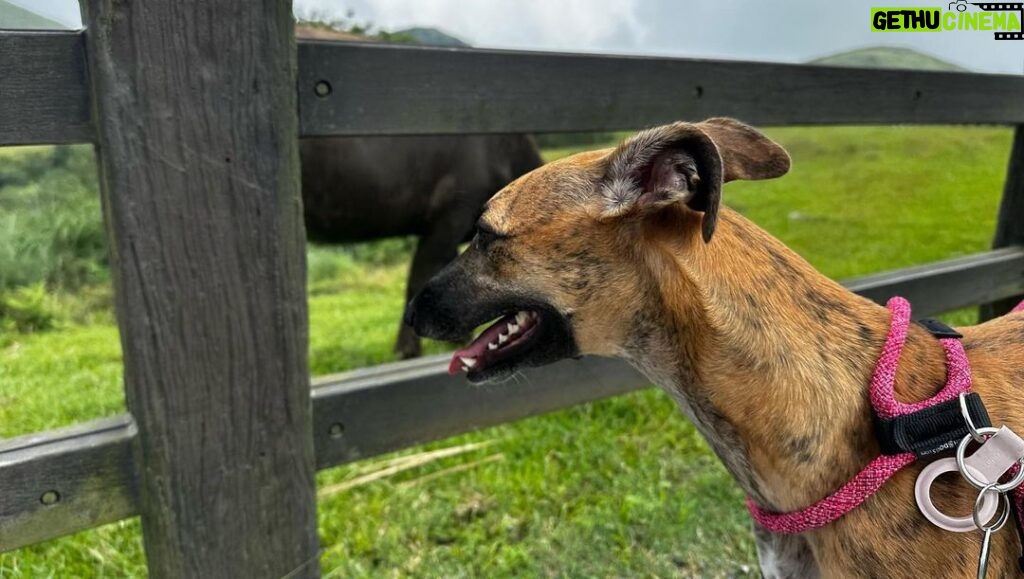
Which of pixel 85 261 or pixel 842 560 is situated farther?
pixel 85 261

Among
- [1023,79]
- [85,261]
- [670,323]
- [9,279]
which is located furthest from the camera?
[85,261]

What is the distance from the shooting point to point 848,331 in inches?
62.5

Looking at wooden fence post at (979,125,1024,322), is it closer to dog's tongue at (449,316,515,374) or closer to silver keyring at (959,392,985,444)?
silver keyring at (959,392,985,444)

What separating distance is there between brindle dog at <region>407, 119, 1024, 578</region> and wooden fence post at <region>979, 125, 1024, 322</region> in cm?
265

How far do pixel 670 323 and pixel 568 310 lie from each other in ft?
0.76

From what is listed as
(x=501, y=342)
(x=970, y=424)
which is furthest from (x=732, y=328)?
(x=501, y=342)

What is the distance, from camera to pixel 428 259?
4.55 m

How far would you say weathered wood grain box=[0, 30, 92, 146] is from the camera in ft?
4.58

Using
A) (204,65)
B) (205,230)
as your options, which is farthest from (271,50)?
(205,230)

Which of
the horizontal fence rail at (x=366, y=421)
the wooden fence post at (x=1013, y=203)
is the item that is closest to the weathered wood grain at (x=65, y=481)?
the horizontal fence rail at (x=366, y=421)

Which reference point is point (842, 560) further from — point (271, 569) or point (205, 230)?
point (205, 230)

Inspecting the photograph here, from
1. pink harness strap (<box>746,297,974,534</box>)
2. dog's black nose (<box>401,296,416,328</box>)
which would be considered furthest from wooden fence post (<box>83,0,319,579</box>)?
pink harness strap (<box>746,297,974,534</box>)

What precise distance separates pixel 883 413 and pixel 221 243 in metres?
1.40

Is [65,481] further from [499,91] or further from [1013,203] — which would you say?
[1013,203]
